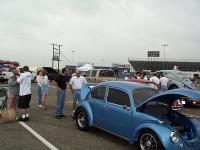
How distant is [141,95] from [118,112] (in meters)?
0.72

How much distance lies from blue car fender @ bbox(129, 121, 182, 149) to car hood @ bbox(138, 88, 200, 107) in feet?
1.86

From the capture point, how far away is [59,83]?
1235 cm

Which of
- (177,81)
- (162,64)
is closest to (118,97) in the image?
(177,81)

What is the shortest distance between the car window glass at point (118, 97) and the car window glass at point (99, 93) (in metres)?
0.29

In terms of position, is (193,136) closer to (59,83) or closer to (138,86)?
(138,86)

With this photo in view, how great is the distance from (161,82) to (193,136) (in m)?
13.1

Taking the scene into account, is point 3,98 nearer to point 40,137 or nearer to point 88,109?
point 40,137

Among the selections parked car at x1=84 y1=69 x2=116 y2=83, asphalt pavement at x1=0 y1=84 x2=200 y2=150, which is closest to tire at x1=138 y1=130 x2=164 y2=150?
asphalt pavement at x1=0 y1=84 x2=200 y2=150

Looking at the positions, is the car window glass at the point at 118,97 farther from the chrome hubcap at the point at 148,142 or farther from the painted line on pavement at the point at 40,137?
the painted line on pavement at the point at 40,137

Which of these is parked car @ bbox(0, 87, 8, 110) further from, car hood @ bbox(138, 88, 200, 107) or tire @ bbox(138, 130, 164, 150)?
tire @ bbox(138, 130, 164, 150)

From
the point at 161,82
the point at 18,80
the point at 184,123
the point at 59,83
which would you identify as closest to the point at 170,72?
the point at 161,82

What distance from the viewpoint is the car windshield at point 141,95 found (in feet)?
28.3

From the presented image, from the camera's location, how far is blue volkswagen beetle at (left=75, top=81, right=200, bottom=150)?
7.31m

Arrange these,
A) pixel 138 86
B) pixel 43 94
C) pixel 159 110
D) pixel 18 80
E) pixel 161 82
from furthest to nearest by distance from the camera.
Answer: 1. pixel 161 82
2. pixel 43 94
3. pixel 18 80
4. pixel 138 86
5. pixel 159 110
